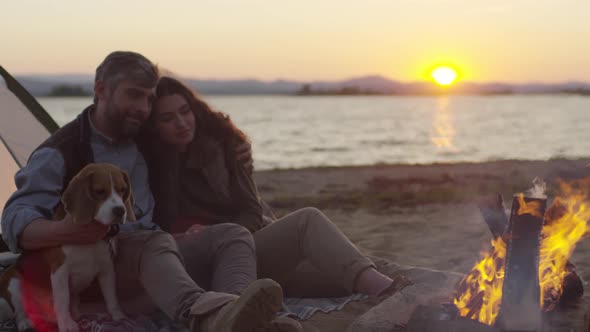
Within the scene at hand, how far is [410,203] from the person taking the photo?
9297mm

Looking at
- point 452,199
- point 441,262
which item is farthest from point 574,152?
point 441,262

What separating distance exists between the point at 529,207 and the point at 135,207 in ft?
7.17

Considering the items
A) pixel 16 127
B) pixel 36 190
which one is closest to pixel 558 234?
pixel 36 190

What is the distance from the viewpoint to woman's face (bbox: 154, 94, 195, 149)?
422cm

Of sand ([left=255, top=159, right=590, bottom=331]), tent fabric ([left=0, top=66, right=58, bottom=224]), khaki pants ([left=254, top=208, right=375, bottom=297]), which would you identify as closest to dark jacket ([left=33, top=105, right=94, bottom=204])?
khaki pants ([left=254, top=208, right=375, bottom=297])

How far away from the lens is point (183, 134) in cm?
424

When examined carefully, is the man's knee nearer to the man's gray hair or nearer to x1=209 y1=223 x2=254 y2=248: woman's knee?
x1=209 y1=223 x2=254 y2=248: woman's knee

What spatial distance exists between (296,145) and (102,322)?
78.9 feet

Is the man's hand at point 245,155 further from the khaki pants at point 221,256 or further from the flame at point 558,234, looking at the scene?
the flame at point 558,234

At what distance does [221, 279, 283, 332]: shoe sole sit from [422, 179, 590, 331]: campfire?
3.11 ft

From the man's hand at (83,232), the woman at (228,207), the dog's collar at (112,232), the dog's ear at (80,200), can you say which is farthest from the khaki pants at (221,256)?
the dog's ear at (80,200)

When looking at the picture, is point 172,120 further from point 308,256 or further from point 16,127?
point 16,127

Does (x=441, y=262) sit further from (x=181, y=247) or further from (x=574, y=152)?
(x=574, y=152)

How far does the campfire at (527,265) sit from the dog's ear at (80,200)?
6.06 feet
